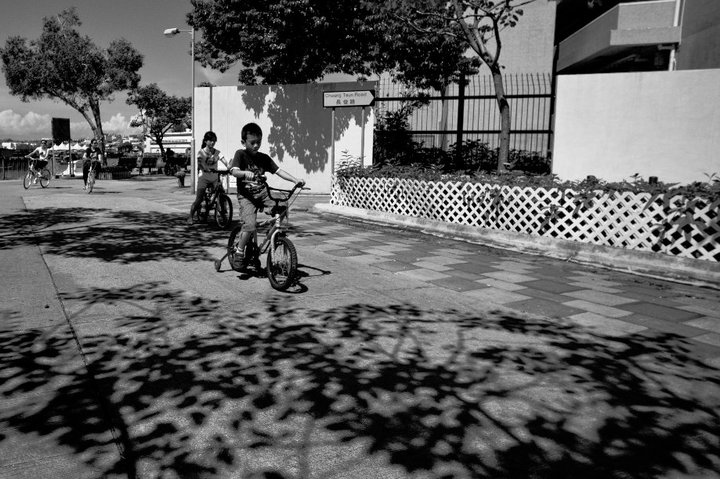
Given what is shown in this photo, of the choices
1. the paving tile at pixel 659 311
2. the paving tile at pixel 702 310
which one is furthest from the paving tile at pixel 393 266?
the paving tile at pixel 702 310

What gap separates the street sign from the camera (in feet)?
46.4

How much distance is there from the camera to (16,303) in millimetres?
6078

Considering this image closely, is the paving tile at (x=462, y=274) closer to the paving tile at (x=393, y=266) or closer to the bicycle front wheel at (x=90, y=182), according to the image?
the paving tile at (x=393, y=266)

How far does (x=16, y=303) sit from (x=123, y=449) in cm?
370

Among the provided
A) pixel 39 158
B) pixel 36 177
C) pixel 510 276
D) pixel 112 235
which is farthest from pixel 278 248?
pixel 36 177

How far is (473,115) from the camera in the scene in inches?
617

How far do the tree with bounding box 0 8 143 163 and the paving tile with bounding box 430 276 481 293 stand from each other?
3226 centimetres

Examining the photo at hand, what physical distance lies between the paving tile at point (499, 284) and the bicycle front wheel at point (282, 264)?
8.32 ft

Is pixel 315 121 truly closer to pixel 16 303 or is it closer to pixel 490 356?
pixel 16 303

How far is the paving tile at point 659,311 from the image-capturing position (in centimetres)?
628

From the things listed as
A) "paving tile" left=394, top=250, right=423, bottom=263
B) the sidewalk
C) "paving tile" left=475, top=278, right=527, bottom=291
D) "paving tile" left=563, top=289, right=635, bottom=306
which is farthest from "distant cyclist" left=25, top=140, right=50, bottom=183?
"paving tile" left=563, top=289, right=635, bottom=306

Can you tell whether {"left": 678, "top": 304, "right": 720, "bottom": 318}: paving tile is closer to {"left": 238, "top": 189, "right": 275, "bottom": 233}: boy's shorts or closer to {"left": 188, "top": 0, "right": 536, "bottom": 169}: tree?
{"left": 238, "top": 189, "right": 275, "bottom": 233}: boy's shorts

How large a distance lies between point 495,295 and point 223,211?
653 cm

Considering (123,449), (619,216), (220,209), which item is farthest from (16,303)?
(619,216)
